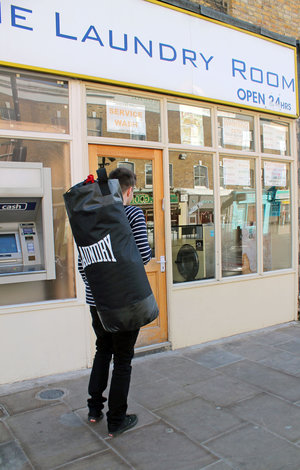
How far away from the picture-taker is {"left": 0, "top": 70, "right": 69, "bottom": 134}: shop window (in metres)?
3.88

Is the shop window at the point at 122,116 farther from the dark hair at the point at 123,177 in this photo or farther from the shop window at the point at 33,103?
the dark hair at the point at 123,177

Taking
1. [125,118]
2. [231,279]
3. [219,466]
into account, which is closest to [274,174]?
[231,279]

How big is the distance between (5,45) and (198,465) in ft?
12.5

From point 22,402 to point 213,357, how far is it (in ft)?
7.08

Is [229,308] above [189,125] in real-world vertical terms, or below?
below

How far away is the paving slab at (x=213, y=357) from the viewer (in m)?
4.39

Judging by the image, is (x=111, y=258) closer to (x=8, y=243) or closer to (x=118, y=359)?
(x=118, y=359)

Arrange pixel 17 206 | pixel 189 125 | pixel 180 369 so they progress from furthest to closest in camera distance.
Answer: pixel 189 125 → pixel 180 369 → pixel 17 206

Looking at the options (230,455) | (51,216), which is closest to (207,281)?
(51,216)

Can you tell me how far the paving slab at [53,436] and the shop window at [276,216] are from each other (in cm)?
383

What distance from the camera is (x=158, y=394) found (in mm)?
3611

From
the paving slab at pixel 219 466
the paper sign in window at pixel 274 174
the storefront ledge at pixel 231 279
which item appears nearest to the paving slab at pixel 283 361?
the storefront ledge at pixel 231 279

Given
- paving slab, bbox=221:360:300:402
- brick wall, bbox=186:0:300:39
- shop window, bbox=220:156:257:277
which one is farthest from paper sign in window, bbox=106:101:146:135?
paving slab, bbox=221:360:300:402

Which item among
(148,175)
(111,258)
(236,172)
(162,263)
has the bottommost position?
(162,263)
